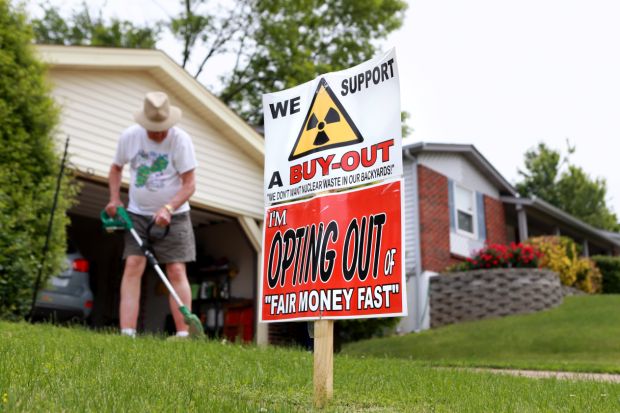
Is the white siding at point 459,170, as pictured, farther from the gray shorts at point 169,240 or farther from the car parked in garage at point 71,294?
the gray shorts at point 169,240

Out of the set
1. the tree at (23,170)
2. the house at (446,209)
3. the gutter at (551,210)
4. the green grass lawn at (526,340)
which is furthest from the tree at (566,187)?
the tree at (23,170)

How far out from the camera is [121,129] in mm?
10547

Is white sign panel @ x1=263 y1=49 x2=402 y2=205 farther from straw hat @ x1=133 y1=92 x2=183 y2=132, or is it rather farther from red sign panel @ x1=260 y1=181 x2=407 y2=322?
straw hat @ x1=133 y1=92 x2=183 y2=132

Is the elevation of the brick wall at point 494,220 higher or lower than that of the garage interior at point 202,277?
higher

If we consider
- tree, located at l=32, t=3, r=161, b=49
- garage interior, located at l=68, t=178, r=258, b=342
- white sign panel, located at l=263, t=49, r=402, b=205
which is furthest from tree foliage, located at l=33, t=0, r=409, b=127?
white sign panel, located at l=263, t=49, r=402, b=205

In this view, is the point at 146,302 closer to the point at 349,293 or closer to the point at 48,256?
A: the point at 48,256

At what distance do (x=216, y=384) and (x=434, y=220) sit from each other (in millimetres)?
14146

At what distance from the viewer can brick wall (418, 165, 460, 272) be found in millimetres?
16766

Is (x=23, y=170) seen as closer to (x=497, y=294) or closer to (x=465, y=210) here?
(x=497, y=294)

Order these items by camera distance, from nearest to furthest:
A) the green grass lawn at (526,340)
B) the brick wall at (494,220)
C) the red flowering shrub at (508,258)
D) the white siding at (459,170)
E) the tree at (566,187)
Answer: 1. the green grass lawn at (526,340)
2. the red flowering shrub at (508,258)
3. the white siding at (459,170)
4. the brick wall at (494,220)
5. the tree at (566,187)

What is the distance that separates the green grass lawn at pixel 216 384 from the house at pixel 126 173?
4.65 metres

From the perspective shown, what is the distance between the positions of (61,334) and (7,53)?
12.1 ft

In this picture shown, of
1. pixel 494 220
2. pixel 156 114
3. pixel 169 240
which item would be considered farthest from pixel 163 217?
pixel 494 220

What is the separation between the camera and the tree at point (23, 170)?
22.5 feet
